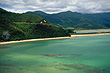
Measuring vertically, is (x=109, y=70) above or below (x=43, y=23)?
below

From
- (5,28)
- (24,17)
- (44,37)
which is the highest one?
(24,17)

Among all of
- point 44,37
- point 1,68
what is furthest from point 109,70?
point 44,37

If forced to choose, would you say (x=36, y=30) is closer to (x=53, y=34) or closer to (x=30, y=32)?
(x=30, y=32)

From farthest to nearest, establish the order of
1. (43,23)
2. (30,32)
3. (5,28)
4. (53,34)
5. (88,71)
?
(43,23) → (53,34) → (30,32) → (5,28) → (88,71)

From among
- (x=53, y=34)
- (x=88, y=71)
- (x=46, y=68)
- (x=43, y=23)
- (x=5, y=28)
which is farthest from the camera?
(x=43, y=23)

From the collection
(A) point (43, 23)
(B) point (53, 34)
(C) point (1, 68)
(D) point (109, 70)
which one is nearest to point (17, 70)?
(C) point (1, 68)

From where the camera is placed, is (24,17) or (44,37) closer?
(44,37)
